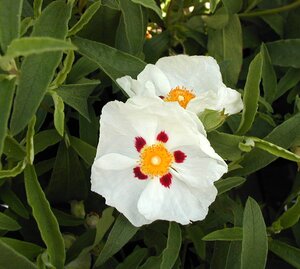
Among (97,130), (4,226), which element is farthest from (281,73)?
(4,226)

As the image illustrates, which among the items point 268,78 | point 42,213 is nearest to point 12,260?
point 42,213

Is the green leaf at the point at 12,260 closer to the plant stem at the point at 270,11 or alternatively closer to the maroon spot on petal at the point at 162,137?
the maroon spot on petal at the point at 162,137

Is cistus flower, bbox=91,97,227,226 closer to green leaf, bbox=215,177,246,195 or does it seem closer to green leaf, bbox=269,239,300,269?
green leaf, bbox=215,177,246,195

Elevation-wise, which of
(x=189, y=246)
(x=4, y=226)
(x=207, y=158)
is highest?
(x=207, y=158)

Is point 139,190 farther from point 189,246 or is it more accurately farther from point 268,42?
point 268,42

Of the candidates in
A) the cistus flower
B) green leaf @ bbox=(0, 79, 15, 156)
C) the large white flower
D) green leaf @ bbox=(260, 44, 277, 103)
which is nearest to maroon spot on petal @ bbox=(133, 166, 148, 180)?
the cistus flower

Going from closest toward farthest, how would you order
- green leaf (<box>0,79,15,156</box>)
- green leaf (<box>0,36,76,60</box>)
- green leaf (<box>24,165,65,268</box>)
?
green leaf (<box>0,36,76,60</box>)
green leaf (<box>0,79,15,156</box>)
green leaf (<box>24,165,65,268</box>)

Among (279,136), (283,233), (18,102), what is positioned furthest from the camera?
(283,233)
